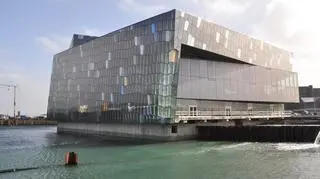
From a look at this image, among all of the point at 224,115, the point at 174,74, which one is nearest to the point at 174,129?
the point at 174,74

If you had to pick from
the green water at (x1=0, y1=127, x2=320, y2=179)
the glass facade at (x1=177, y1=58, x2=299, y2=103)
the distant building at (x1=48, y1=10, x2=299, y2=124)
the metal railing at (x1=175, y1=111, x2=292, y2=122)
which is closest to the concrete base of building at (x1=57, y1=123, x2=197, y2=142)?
the distant building at (x1=48, y1=10, x2=299, y2=124)

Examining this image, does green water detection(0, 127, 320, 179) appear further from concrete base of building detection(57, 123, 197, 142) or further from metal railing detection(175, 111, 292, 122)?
metal railing detection(175, 111, 292, 122)

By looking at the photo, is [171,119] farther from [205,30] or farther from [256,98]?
[256,98]

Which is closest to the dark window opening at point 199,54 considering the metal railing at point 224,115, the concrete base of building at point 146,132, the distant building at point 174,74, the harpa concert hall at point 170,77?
the distant building at point 174,74

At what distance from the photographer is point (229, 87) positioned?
7675 cm

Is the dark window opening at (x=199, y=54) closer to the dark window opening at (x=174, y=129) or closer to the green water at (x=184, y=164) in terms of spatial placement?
the dark window opening at (x=174, y=129)

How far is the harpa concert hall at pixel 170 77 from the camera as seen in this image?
2498 inches

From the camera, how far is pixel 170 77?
208 ft

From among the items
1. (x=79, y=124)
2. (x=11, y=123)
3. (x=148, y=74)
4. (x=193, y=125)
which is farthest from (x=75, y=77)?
(x=11, y=123)

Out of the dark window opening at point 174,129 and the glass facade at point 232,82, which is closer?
the dark window opening at point 174,129

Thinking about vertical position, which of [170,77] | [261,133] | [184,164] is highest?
[170,77]

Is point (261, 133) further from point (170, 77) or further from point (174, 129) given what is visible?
point (170, 77)

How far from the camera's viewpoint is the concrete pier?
52688 millimetres

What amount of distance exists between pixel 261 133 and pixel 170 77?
637 inches
